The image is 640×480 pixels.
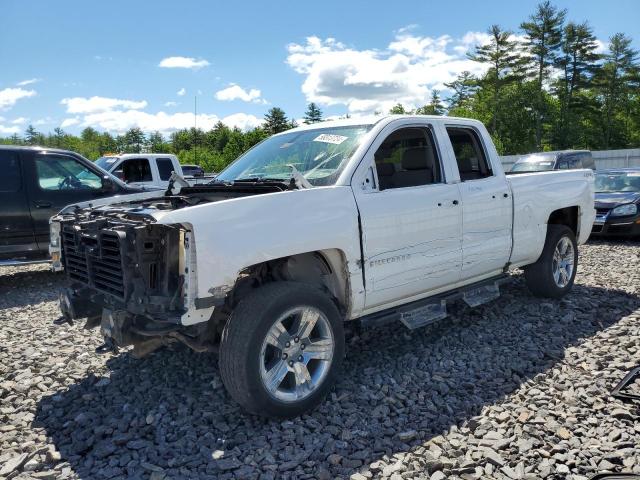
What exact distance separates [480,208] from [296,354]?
7.68 feet

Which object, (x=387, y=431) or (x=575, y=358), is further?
(x=575, y=358)

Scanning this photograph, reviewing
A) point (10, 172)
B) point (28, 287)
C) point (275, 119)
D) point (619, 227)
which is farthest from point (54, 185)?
point (275, 119)

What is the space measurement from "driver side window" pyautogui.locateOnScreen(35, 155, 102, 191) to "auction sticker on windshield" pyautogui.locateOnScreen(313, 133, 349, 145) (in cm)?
517

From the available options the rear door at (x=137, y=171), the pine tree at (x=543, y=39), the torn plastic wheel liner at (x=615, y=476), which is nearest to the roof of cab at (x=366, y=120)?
the torn plastic wheel liner at (x=615, y=476)

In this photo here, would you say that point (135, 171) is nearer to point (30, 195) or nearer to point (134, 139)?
point (30, 195)

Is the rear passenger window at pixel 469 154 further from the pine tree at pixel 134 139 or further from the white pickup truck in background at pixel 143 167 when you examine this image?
the pine tree at pixel 134 139

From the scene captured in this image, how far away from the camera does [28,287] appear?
7.77 meters

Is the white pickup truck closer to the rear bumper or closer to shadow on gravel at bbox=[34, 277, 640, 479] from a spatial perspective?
shadow on gravel at bbox=[34, 277, 640, 479]

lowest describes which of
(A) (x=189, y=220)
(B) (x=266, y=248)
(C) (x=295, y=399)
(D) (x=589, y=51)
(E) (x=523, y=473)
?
(E) (x=523, y=473)

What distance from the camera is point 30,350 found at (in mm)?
4898

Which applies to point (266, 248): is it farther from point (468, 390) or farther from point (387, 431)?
point (468, 390)

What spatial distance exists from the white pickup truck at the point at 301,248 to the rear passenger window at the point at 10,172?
393cm

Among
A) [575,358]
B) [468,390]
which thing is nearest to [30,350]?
[468,390]

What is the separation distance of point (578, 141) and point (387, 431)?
5315 centimetres
